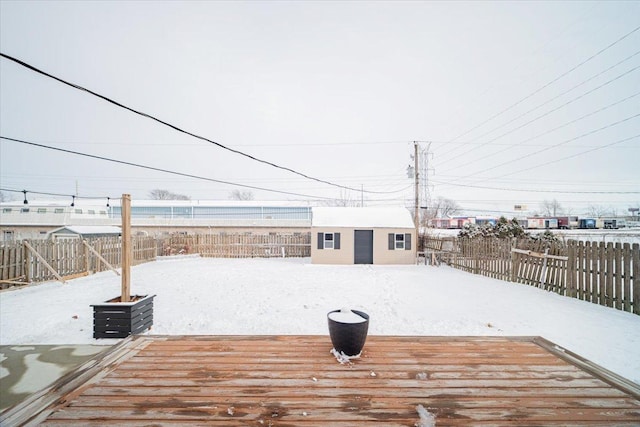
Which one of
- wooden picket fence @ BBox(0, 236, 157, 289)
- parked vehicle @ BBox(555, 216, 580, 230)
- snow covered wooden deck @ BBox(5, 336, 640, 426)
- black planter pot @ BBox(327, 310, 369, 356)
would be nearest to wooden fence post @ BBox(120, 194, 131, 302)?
snow covered wooden deck @ BBox(5, 336, 640, 426)

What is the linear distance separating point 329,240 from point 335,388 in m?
13.5

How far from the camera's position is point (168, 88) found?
106ft

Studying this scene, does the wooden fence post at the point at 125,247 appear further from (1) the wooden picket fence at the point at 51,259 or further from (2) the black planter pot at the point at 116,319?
(1) the wooden picket fence at the point at 51,259

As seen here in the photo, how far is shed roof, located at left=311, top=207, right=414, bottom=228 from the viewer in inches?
637

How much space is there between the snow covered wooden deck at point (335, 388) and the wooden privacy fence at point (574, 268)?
4.84 meters

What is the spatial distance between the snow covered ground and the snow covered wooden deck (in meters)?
1.91

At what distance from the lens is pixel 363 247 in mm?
16094

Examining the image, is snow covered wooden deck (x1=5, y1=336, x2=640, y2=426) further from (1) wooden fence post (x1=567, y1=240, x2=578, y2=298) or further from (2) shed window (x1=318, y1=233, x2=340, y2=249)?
(2) shed window (x1=318, y1=233, x2=340, y2=249)

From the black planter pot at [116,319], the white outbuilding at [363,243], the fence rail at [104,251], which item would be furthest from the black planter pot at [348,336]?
the white outbuilding at [363,243]

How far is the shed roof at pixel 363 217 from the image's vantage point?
637 inches

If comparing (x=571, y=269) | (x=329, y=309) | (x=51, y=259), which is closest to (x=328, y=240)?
(x=329, y=309)

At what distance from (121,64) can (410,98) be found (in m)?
26.2

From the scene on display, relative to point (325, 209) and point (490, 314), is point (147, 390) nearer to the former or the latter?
point (490, 314)

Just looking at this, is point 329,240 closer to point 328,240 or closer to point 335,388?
point 328,240
